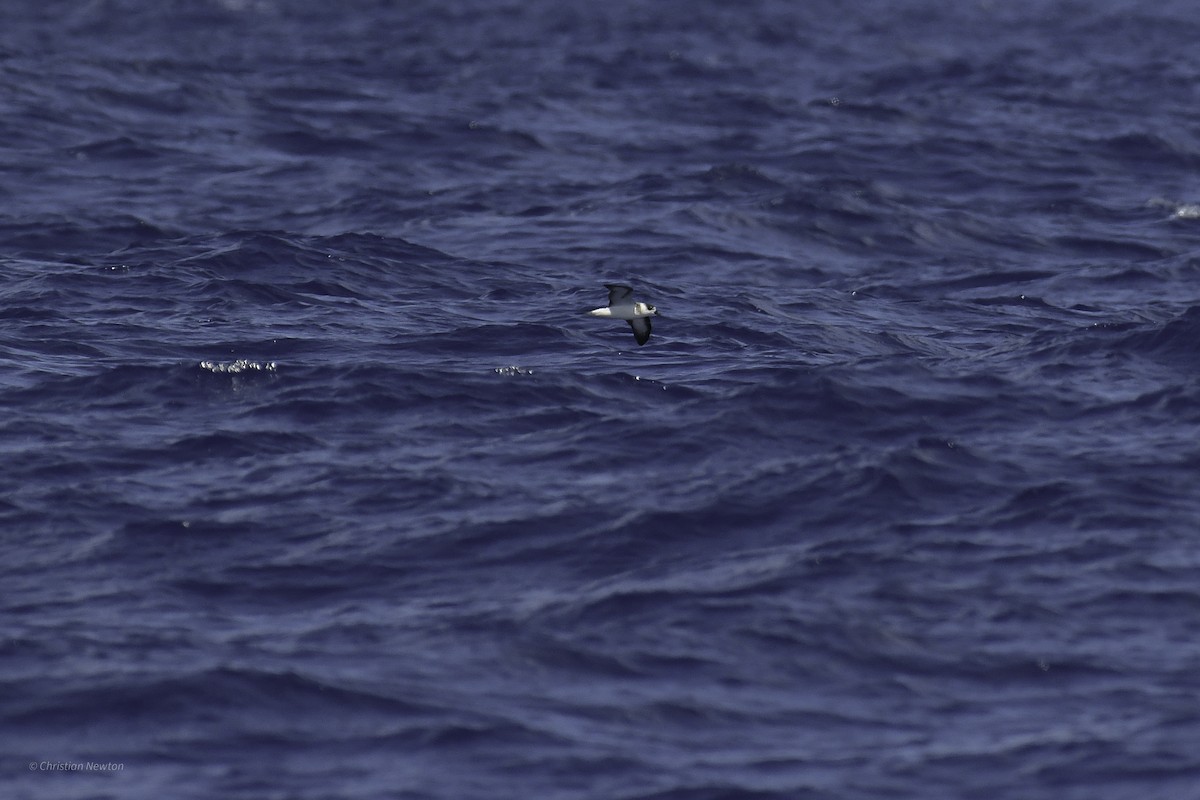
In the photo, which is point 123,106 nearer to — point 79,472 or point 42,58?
point 42,58

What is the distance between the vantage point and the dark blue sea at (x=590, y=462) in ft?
62.8

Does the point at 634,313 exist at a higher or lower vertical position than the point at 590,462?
higher

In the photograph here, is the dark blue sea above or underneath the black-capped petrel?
underneath

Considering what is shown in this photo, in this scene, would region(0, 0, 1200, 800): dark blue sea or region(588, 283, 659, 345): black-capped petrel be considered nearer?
region(0, 0, 1200, 800): dark blue sea

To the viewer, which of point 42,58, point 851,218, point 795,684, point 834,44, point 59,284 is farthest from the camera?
point 834,44

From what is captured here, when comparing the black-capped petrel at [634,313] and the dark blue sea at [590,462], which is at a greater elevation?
the black-capped petrel at [634,313]

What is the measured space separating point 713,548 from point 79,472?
28.0 feet

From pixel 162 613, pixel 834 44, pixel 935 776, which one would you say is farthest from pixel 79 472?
pixel 834 44

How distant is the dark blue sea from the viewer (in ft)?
62.8

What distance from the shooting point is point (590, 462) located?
83.7ft

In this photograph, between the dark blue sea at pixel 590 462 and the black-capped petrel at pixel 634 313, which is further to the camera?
the black-capped petrel at pixel 634 313

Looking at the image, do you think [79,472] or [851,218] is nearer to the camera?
[79,472]

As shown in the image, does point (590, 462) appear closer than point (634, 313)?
Yes

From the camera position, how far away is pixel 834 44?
6988 centimetres
